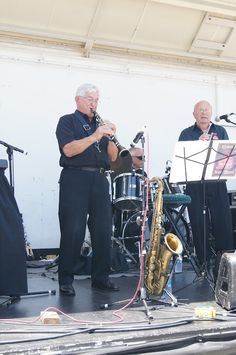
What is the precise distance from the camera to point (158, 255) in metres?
3.21

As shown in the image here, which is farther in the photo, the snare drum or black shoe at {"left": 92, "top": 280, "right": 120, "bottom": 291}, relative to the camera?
the snare drum

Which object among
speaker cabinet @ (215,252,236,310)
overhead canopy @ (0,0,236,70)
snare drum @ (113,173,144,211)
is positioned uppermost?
overhead canopy @ (0,0,236,70)

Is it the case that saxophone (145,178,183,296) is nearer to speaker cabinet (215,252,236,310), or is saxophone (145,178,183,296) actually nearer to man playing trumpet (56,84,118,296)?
man playing trumpet (56,84,118,296)

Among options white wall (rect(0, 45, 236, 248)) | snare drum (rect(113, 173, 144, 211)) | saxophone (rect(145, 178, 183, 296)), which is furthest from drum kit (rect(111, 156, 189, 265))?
white wall (rect(0, 45, 236, 248))

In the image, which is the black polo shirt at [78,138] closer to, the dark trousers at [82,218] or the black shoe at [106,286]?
the dark trousers at [82,218]

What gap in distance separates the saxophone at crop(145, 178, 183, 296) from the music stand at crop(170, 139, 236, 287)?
0.24 m

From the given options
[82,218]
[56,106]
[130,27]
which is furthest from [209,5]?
[82,218]

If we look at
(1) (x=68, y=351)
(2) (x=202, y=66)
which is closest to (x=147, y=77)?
(2) (x=202, y=66)

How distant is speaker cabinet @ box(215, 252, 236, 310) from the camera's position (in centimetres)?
243

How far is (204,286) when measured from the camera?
349 cm

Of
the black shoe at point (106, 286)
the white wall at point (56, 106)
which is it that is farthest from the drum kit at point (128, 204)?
the white wall at point (56, 106)

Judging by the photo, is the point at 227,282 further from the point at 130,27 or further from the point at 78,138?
the point at 130,27

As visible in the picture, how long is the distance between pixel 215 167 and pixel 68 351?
1.88 metres

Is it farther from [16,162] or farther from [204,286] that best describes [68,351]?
[16,162]
